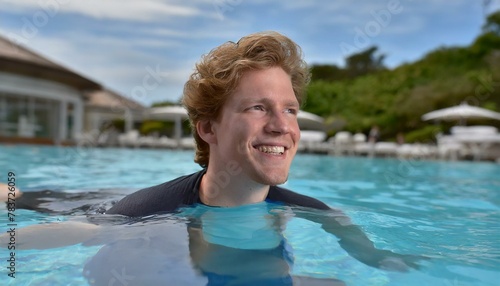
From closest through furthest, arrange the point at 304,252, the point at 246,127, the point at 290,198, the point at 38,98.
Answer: the point at 304,252 < the point at 246,127 < the point at 290,198 < the point at 38,98

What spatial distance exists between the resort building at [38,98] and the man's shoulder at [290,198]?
21.3 metres

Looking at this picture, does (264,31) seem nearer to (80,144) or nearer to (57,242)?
(57,242)

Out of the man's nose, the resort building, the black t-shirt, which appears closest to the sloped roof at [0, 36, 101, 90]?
the resort building

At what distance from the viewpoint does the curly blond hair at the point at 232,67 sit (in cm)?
230

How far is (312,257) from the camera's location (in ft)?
6.63

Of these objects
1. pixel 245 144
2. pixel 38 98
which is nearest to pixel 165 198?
pixel 245 144

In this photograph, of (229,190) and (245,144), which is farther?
(229,190)

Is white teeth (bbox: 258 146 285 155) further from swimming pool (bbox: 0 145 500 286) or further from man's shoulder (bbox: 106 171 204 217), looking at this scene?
man's shoulder (bbox: 106 171 204 217)

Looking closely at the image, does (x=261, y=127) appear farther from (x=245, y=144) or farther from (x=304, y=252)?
(x=304, y=252)

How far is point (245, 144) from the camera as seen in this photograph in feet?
7.29

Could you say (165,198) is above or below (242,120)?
below

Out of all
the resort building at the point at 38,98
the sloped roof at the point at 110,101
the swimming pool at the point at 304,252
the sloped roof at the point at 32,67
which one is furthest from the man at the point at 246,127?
the sloped roof at the point at 110,101

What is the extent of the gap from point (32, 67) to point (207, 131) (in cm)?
2351

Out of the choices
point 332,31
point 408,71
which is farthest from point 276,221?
point 408,71
